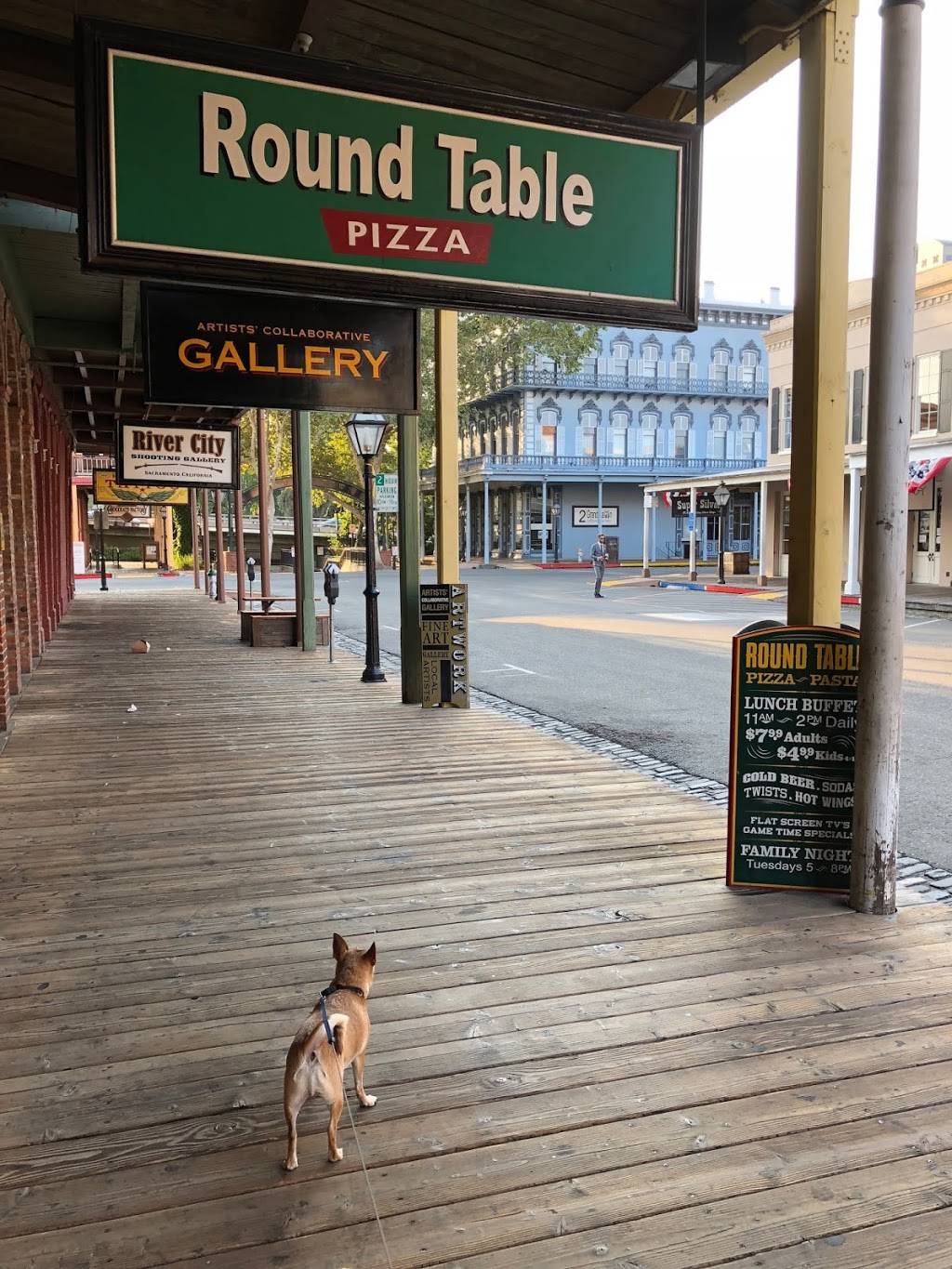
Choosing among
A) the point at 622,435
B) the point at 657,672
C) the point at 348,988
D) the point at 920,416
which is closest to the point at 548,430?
the point at 622,435

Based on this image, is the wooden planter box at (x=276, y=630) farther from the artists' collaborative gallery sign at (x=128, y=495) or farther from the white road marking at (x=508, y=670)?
the artists' collaborative gallery sign at (x=128, y=495)

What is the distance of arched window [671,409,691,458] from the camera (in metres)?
49.8

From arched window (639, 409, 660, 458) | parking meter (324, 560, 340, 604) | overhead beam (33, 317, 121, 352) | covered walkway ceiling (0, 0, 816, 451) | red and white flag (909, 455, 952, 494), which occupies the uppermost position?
arched window (639, 409, 660, 458)

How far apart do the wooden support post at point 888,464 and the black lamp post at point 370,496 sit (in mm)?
7013

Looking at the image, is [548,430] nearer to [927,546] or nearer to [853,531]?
[927,546]

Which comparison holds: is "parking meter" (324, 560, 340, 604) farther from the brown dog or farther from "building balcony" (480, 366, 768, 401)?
"building balcony" (480, 366, 768, 401)

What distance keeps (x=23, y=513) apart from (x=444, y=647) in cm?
487

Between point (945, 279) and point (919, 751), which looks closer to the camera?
point (919, 751)

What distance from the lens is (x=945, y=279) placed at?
23.1 meters

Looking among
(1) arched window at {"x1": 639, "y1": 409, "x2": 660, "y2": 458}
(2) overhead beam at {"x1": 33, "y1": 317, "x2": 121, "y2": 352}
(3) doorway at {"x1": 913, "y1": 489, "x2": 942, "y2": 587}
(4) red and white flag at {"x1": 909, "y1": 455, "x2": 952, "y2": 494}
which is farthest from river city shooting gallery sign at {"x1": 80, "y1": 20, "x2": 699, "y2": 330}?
(1) arched window at {"x1": 639, "y1": 409, "x2": 660, "y2": 458}

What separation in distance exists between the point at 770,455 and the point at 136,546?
38.5 m

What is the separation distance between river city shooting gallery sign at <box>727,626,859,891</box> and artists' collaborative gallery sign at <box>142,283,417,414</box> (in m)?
2.93

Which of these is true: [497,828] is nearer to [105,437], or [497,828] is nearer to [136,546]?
[105,437]

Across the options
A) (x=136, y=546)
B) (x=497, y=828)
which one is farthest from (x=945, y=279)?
(x=136, y=546)
